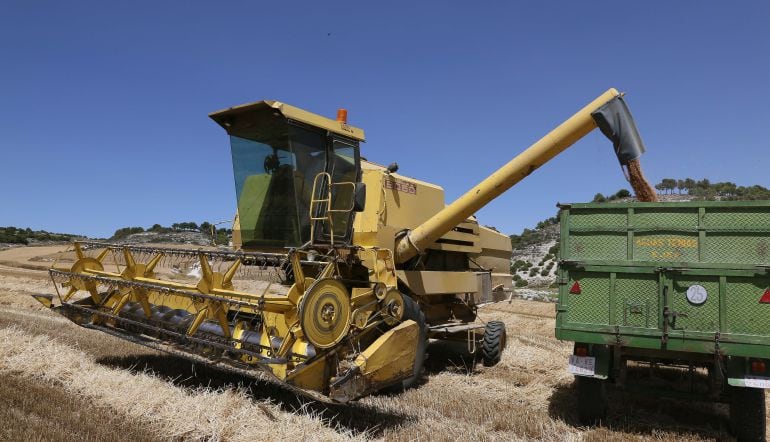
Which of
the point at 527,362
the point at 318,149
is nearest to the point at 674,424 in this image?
the point at 527,362

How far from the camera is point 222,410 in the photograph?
432cm

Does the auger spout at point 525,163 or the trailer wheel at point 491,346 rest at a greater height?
the auger spout at point 525,163

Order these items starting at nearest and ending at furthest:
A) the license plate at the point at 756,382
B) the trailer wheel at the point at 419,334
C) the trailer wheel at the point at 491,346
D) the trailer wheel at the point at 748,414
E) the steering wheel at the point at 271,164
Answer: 1. the license plate at the point at 756,382
2. the trailer wheel at the point at 748,414
3. the trailer wheel at the point at 419,334
4. the steering wheel at the point at 271,164
5. the trailer wheel at the point at 491,346

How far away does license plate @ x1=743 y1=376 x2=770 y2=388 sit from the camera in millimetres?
4473

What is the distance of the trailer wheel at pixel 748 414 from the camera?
4578 mm

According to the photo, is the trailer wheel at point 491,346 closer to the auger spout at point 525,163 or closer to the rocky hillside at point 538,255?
the auger spout at point 525,163

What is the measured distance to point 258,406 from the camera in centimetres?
447

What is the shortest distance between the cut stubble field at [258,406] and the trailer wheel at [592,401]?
11 centimetres

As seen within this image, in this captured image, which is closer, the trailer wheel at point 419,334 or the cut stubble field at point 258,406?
the cut stubble field at point 258,406

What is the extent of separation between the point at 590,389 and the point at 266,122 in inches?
159

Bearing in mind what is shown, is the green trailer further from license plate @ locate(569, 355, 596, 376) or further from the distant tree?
the distant tree

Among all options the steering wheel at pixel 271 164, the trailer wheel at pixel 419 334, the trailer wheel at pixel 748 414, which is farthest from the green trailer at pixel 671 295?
the steering wheel at pixel 271 164

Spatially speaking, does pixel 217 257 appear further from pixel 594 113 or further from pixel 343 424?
pixel 594 113

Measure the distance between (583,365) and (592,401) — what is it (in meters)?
0.34
